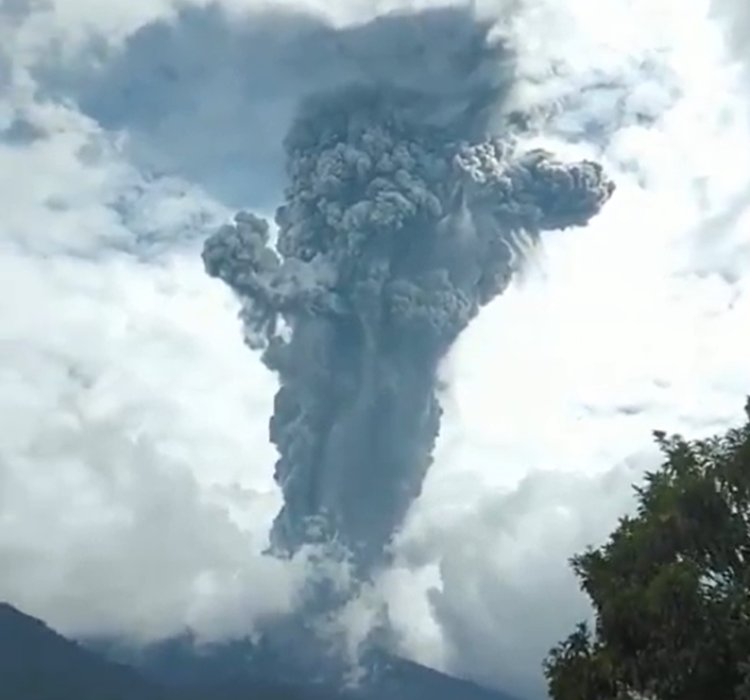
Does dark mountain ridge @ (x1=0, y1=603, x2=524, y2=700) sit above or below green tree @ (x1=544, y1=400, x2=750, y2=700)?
above

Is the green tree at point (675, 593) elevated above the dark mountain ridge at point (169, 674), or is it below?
below

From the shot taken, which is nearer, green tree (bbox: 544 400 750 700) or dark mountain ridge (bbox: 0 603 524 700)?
green tree (bbox: 544 400 750 700)

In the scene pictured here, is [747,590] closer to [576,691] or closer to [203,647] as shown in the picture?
[576,691]

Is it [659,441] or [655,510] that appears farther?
[659,441]

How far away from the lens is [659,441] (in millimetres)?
19078

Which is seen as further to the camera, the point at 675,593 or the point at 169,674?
the point at 169,674

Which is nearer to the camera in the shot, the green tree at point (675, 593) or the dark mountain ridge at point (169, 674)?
the green tree at point (675, 593)

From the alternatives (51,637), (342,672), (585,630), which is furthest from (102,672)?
(585,630)

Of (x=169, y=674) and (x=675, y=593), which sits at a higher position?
(x=169, y=674)

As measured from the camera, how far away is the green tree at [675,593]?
1611 cm

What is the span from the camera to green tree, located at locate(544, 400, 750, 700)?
52.9 ft

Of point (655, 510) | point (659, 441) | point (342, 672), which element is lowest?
point (655, 510)

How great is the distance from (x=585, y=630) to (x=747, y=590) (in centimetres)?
261

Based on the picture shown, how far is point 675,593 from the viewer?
52.7 ft
